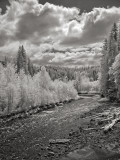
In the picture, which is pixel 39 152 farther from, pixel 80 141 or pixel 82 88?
pixel 82 88

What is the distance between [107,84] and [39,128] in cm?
2828

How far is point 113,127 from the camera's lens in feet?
62.6

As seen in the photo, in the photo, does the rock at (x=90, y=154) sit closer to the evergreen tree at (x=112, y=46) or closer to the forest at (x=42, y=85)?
the forest at (x=42, y=85)

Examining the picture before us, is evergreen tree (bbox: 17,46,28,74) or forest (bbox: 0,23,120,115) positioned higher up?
evergreen tree (bbox: 17,46,28,74)

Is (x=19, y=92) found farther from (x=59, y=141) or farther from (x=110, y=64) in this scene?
(x=59, y=141)

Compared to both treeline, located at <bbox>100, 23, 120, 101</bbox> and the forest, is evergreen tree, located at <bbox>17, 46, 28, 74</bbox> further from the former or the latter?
treeline, located at <bbox>100, 23, 120, 101</bbox>

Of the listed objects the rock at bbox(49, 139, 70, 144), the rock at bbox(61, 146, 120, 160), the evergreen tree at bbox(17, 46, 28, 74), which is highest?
the evergreen tree at bbox(17, 46, 28, 74)

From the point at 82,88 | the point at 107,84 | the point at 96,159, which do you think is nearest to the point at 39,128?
the point at 96,159

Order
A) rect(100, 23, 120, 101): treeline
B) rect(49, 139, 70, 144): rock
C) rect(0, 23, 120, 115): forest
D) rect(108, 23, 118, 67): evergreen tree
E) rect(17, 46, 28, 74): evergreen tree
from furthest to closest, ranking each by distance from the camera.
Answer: rect(17, 46, 28, 74): evergreen tree, rect(108, 23, 118, 67): evergreen tree, rect(100, 23, 120, 101): treeline, rect(0, 23, 120, 115): forest, rect(49, 139, 70, 144): rock

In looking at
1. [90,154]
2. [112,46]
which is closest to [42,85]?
[112,46]

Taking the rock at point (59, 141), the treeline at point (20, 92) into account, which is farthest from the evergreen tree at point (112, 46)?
the rock at point (59, 141)

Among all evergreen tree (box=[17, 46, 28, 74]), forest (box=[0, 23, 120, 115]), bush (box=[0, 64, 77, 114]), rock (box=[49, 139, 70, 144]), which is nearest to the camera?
rock (box=[49, 139, 70, 144])

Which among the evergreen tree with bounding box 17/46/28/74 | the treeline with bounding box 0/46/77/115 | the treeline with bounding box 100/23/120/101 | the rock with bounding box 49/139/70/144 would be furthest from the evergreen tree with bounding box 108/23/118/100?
the evergreen tree with bounding box 17/46/28/74

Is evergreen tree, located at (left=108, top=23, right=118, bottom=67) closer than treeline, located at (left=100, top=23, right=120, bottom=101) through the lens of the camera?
No
